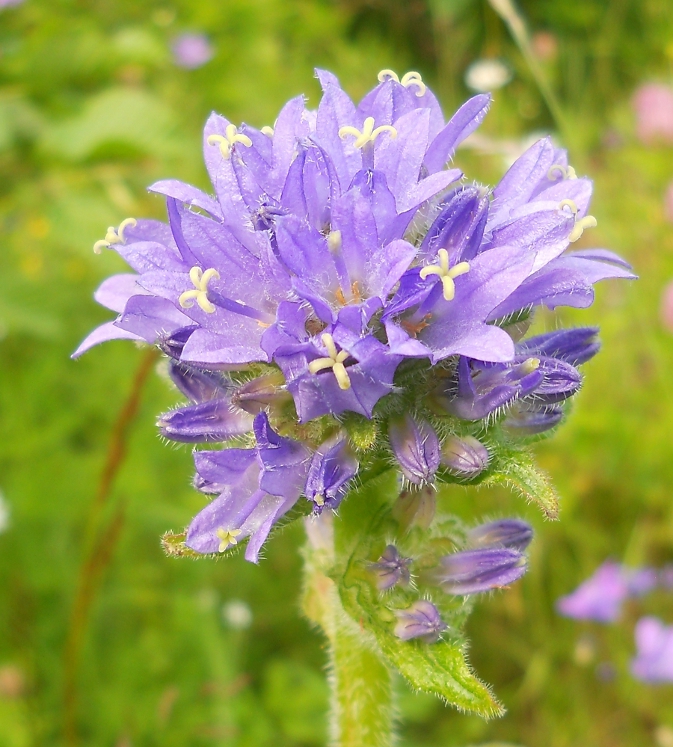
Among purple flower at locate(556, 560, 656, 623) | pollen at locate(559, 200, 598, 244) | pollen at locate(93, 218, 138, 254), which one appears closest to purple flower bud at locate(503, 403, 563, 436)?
pollen at locate(559, 200, 598, 244)

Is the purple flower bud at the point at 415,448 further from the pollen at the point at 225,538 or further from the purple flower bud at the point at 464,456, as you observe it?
the pollen at the point at 225,538

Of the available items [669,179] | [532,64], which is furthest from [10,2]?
[669,179]

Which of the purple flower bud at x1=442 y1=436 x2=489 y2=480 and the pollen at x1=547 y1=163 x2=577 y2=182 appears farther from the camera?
the pollen at x1=547 y1=163 x2=577 y2=182

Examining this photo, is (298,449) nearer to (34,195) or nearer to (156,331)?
(156,331)

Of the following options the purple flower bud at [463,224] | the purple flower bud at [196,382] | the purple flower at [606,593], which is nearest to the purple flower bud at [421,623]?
the purple flower bud at [196,382]

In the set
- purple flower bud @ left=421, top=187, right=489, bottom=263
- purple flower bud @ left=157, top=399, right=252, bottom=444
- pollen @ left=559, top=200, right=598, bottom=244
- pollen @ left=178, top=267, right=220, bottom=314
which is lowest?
purple flower bud @ left=157, top=399, right=252, bottom=444

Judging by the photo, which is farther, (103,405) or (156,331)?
(103,405)

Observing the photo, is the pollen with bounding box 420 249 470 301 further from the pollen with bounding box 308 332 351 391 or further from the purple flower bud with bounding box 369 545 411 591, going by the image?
the purple flower bud with bounding box 369 545 411 591
